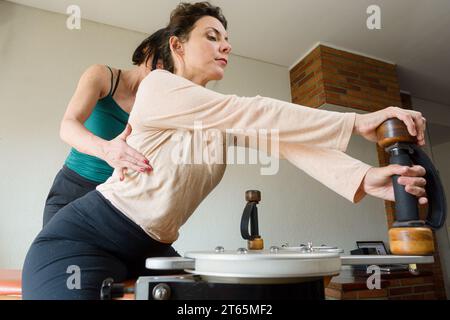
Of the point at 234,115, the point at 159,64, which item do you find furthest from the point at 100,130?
the point at 234,115

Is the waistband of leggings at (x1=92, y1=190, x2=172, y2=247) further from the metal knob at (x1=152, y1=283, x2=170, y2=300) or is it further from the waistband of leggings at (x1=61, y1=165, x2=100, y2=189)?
the waistband of leggings at (x1=61, y1=165, x2=100, y2=189)

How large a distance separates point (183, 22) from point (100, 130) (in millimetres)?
396

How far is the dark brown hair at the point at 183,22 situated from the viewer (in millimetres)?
860

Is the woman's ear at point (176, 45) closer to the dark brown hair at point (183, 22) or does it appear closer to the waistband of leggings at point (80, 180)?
the dark brown hair at point (183, 22)

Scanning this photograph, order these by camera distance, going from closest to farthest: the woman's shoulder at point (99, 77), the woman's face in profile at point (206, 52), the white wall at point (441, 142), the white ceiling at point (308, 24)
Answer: the woman's face in profile at point (206, 52)
the woman's shoulder at point (99, 77)
the white ceiling at point (308, 24)
the white wall at point (441, 142)

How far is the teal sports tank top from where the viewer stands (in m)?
0.96

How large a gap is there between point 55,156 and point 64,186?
1207 millimetres

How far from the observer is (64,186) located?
3.08ft

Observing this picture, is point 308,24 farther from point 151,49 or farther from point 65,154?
point 65,154

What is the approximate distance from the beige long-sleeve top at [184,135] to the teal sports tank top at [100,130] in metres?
0.35

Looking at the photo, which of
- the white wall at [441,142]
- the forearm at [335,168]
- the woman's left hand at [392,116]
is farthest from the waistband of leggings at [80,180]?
the white wall at [441,142]

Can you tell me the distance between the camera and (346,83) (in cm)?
258

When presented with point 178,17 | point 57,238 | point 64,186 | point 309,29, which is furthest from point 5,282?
point 309,29
